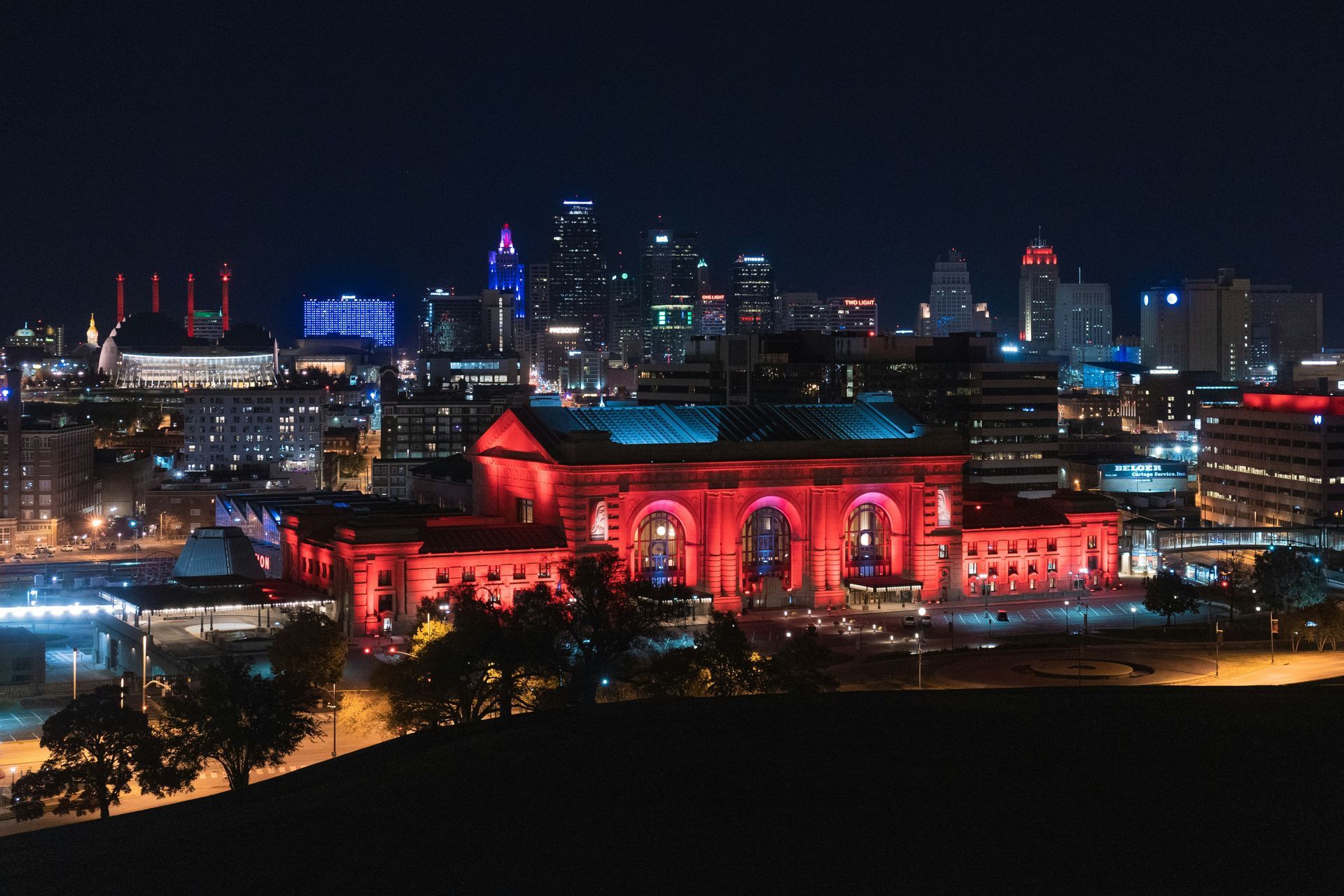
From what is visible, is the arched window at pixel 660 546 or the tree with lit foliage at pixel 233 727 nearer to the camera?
the tree with lit foliage at pixel 233 727

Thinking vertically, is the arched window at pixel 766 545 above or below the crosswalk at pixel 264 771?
above

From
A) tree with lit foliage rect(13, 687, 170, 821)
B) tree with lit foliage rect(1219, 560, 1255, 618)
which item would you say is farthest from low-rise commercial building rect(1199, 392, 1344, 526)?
tree with lit foliage rect(13, 687, 170, 821)

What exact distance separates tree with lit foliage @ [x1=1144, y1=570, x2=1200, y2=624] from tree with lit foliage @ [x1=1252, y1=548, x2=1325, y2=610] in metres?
5.07

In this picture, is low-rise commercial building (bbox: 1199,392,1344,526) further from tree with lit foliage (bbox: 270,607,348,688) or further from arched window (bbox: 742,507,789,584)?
tree with lit foliage (bbox: 270,607,348,688)

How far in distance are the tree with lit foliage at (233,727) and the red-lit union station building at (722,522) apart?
42.5 meters

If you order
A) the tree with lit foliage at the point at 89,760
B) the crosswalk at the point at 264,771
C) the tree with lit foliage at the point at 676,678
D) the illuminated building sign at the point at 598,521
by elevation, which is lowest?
the crosswalk at the point at 264,771

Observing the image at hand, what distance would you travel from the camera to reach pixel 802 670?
83375 mm

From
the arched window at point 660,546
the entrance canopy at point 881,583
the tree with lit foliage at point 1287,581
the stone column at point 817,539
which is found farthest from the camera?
the stone column at point 817,539

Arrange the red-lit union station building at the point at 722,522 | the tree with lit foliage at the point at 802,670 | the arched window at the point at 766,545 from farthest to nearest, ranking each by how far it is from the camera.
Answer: the arched window at the point at 766,545 < the red-lit union station building at the point at 722,522 < the tree with lit foliage at the point at 802,670

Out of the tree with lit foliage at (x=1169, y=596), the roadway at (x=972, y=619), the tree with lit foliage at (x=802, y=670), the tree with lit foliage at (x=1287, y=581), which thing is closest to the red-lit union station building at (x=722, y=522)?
the roadway at (x=972, y=619)

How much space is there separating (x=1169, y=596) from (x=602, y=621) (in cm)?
5236

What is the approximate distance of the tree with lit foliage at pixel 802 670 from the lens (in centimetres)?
8144

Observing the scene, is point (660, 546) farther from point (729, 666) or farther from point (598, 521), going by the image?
point (729, 666)

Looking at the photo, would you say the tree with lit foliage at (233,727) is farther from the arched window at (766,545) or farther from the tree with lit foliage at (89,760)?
the arched window at (766,545)
